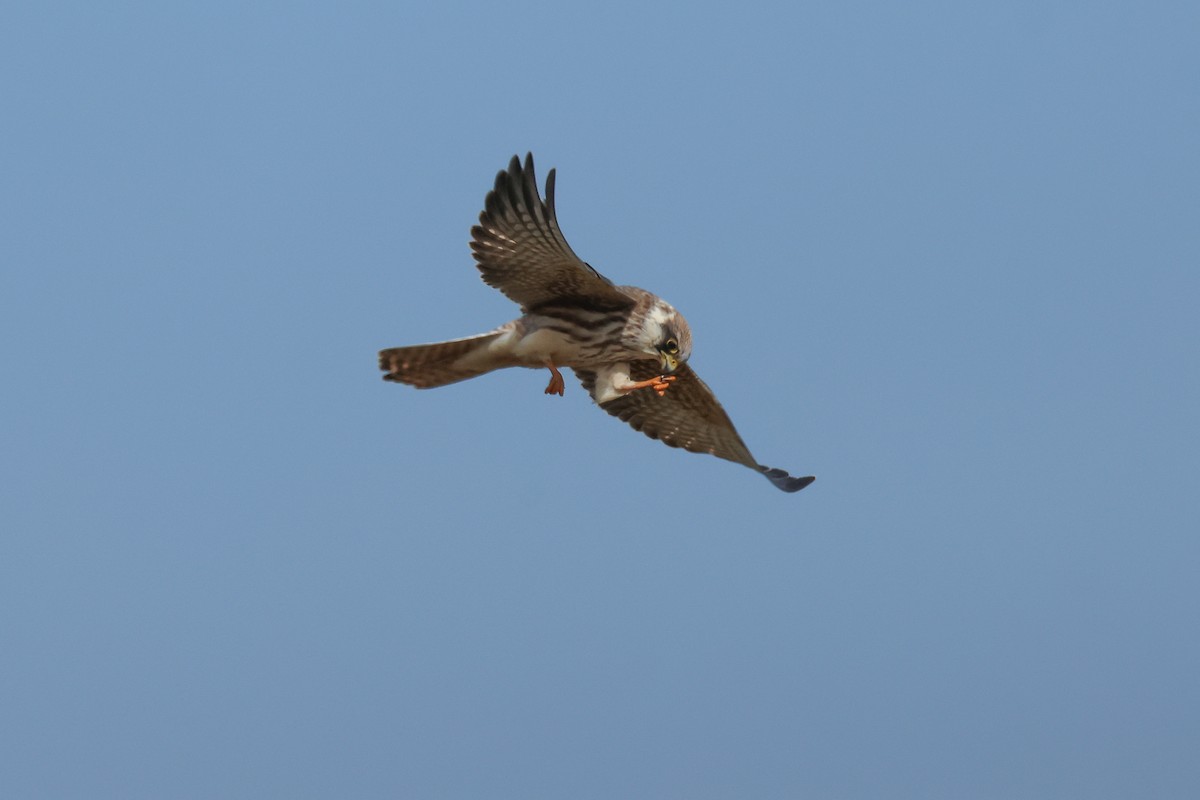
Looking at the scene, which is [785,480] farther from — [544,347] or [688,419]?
[544,347]

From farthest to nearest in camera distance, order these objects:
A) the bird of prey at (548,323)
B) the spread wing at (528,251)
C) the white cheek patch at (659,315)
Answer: the white cheek patch at (659,315)
the bird of prey at (548,323)
the spread wing at (528,251)

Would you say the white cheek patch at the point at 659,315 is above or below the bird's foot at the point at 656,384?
above

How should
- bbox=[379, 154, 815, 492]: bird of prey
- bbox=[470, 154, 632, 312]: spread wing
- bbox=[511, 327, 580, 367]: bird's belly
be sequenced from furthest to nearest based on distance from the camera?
bbox=[511, 327, 580, 367]: bird's belly → bbox=[379, 154, 815, 492]: bird of prey → bbox=[470, 154, 632, 312]: spread wing

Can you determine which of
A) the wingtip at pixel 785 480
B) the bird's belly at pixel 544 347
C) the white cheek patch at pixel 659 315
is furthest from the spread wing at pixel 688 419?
the white cheek patch at pixel 659 315

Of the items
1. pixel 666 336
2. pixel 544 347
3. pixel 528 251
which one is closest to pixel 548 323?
pixel 544 347

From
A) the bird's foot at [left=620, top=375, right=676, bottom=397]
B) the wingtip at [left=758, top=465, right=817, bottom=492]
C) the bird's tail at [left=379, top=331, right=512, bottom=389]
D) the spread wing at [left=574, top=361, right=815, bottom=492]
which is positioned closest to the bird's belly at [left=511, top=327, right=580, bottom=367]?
the bird's tail at [left=379, top=331, right=512, bottom=389]

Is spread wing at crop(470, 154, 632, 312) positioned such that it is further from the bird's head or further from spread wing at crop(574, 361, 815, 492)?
spread wing at crop(574, 361, 815, 492)

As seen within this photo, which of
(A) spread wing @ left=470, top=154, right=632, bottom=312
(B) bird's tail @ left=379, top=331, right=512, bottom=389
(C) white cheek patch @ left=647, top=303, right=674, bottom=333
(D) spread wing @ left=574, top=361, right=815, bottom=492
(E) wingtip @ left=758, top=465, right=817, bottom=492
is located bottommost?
(E) wingtip @ left=758, top=465, right=817, bottom=492

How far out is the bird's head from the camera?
8.86 meters

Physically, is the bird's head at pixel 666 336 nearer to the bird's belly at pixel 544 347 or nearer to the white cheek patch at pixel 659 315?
the white cheek patch at pixel 659 315

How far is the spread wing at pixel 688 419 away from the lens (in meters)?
10.1

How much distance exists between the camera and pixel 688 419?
1048 centimetres

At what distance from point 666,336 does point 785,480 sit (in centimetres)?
162

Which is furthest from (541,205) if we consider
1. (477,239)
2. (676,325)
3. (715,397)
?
(715,397)
